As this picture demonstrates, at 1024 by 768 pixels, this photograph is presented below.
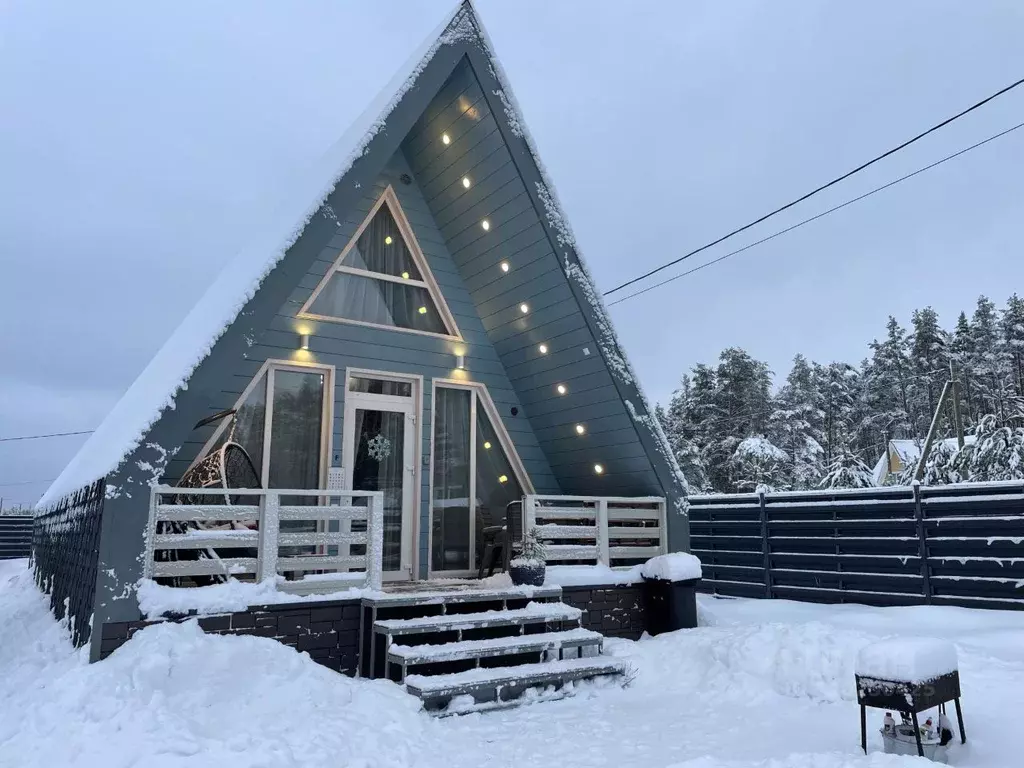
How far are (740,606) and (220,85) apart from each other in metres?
41.2

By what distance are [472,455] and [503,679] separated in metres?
3.43

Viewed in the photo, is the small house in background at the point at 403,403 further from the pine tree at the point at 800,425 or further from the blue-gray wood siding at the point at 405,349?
the pine tree at the point at 800,425

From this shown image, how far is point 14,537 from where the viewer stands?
72.2 feet

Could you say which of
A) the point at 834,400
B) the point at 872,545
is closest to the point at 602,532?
the point at 872,545

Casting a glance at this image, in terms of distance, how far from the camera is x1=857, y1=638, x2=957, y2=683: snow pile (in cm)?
343

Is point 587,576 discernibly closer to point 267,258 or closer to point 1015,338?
point 267,258

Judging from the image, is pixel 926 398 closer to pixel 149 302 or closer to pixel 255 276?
pixel 255 276

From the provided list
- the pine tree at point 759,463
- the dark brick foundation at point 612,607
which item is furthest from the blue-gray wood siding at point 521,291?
the pine tree at point 759,463

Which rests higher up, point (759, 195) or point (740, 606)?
point (759, 195)

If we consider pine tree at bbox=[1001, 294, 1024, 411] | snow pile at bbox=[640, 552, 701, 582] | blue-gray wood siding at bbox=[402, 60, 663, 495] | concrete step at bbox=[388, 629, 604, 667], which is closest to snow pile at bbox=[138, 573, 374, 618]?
concrete step at bbox=[388, 629, 604, 667]

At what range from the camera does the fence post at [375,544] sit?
5559 millimetres

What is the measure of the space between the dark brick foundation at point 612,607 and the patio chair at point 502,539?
798 mm

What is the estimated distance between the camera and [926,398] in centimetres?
4031

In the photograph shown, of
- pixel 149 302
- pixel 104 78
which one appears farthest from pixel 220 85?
pixel 149 302
